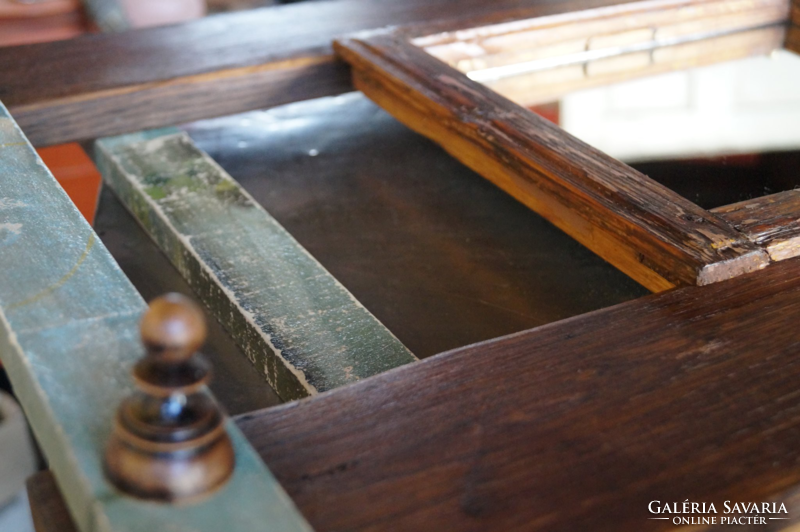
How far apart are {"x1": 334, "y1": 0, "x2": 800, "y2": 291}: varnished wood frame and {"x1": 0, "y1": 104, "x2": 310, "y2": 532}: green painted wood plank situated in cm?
49

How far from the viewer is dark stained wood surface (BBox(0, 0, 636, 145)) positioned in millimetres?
1325

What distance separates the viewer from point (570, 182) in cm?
95

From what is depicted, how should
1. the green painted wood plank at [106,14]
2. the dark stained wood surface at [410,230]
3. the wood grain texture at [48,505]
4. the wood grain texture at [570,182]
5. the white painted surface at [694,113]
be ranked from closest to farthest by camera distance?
the wood grain texture at [48,505] → the wood grain texture at [570,182] → the dark stained wood surface at [410,230] → the white painted surface at [694,113] → the green painted wood plank at [106,14]

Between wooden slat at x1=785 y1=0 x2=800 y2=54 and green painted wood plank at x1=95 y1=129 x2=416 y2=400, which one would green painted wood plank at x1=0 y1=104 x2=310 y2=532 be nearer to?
green painted wood plank at x1=95 y1=129 x2=416 y2=400

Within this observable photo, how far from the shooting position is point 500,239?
1.15 metres

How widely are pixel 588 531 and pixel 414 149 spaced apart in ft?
3.27

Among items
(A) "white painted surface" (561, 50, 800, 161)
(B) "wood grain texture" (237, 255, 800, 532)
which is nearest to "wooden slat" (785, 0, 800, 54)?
(A) "white painted surface" (561, 50, 800, 161)

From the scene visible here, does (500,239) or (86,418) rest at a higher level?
(86,418)

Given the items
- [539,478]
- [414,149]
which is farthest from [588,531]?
[414,149]

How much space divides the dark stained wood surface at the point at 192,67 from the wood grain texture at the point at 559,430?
87 centimetres

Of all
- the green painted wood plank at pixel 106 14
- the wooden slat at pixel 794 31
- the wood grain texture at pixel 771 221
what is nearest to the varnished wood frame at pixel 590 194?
the wood grain texture at pixel 771 221

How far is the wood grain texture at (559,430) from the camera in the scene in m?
0.54

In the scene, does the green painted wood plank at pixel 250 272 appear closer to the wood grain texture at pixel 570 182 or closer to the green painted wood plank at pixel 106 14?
the wood grain texture at pixel 570 182

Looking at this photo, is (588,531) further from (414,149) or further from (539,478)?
(414,149)
